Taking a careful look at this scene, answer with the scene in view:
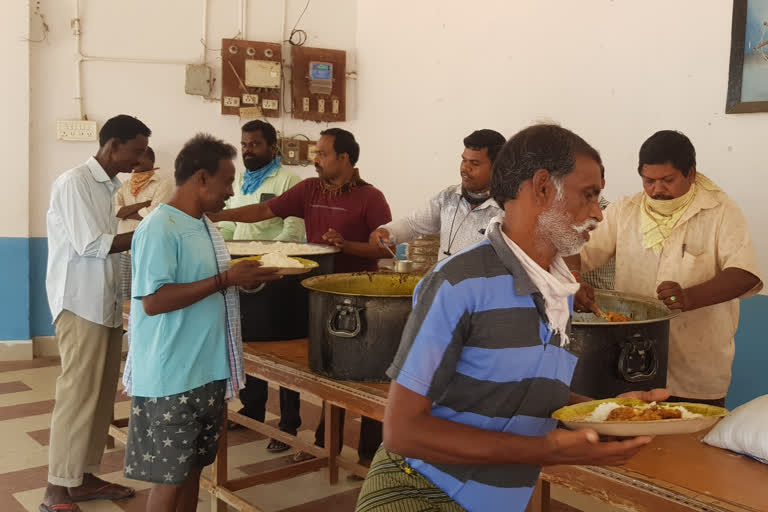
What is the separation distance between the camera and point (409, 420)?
1238 millimetres

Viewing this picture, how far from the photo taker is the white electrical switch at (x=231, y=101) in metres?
6.36

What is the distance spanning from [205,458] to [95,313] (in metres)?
1.06

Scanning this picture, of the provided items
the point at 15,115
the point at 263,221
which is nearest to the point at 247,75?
the point at 15,115

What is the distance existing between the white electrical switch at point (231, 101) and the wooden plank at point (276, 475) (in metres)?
3.86

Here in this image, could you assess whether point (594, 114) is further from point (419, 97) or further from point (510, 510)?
point (510, 510)

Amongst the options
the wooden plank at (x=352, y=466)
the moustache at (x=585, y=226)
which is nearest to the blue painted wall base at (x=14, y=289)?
the wooden plank at (x=352, y=466)

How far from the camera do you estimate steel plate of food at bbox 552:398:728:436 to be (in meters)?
1.31

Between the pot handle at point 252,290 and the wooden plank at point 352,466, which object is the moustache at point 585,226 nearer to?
the pot handle at point 252,290

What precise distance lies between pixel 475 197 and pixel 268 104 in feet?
12.7

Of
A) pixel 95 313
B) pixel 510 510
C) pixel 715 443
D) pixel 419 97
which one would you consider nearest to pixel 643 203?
pixel 715 443

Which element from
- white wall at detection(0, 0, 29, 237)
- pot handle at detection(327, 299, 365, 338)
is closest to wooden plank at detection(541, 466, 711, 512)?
pot handle at detection(327, 299, 365, 338)

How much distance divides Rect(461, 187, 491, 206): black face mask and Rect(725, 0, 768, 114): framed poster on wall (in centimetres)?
148

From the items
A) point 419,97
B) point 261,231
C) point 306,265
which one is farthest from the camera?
point 419,97

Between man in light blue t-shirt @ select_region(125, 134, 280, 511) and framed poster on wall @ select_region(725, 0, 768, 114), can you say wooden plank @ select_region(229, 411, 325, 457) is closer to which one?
man in light blue t-shirt @ select_region(125, 134, 280, 511)
